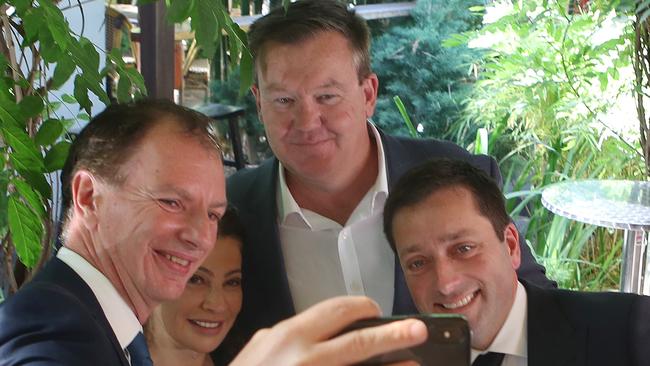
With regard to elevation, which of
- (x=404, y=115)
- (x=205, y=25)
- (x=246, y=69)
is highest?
(x=205, y=25)

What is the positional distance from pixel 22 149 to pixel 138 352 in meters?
0.38

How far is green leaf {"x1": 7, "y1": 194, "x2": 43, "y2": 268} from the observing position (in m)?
1.42

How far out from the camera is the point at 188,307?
66.4 inches

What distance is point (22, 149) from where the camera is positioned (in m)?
1.43

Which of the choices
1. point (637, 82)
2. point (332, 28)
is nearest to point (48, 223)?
point (332, 28)

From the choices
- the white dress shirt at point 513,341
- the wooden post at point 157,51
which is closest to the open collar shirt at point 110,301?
the white dress shirt at point 513,341

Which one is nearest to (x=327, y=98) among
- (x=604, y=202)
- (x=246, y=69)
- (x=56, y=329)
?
(x=246, y=69)

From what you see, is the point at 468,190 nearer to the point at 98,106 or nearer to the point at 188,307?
the point at 188,307

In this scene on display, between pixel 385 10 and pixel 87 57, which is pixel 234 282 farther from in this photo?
pixel 385 10

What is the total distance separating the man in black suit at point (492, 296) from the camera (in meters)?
1.55

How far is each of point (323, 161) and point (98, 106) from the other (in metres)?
1.73

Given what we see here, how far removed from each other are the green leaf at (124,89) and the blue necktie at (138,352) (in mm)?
460

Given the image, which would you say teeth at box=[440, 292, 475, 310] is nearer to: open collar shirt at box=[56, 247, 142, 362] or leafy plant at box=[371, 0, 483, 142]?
open collar shirt at box=[56, 247, 142, 362]

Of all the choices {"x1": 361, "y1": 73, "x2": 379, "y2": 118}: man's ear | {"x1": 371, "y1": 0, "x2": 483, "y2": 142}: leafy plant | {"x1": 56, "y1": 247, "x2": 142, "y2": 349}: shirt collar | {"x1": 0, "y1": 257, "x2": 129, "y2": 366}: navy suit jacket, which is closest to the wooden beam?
{"x1": 371, "y1": 0, "x2": 483, "y2": 142}: leafy plant
